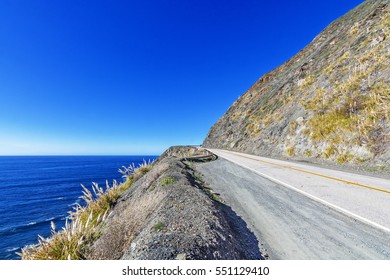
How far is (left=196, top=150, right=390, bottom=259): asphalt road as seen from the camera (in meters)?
3.62

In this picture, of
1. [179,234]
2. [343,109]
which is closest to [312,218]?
[179,234]

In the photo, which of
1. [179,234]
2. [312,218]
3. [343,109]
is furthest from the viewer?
[343,109]

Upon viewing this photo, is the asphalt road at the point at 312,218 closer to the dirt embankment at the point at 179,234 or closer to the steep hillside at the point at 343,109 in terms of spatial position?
the dirt embankment at the point at 179,234

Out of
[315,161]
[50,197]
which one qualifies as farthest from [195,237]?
[50,197]

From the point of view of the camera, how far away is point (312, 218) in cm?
494

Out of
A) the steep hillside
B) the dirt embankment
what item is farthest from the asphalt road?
the steep hillside

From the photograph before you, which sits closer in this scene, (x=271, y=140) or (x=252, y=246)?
(x=252, y=246)

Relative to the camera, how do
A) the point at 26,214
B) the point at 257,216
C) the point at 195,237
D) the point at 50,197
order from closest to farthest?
the point at 195,237
the point at 257,216
the point at 26,214
the point at 50,197

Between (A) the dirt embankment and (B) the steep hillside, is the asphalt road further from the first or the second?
(B) the steep hillside

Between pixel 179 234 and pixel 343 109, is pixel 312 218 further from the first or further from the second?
pixel 343 109

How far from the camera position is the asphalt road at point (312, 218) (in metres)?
3.62
